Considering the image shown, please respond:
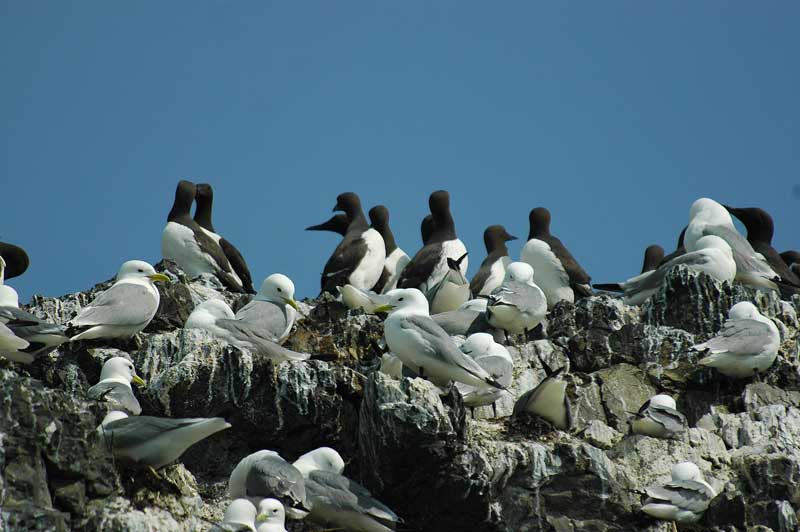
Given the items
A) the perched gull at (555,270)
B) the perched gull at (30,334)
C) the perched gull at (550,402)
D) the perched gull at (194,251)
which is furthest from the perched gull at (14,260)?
the perched gull at (550,402)

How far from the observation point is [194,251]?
68.9 feet

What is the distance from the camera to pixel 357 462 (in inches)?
531

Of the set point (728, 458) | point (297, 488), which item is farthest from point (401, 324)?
point (728, 458)

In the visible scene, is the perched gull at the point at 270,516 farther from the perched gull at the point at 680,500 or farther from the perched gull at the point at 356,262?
the perched gull at the point at 356,262

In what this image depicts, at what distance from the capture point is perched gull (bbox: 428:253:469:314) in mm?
19234

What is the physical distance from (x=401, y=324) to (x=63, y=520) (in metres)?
4.27

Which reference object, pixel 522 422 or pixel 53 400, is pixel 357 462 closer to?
pixel 522 422

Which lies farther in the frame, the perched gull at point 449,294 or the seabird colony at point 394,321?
the perched gull at point 449,294

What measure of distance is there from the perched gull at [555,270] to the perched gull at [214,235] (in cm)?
372

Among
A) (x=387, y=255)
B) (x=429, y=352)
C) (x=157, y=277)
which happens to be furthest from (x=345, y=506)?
(x=387, y=255)

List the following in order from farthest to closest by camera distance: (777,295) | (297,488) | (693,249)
Result: (693,249)
(777,295)
(297,488)

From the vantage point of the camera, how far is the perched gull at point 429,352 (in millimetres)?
13688

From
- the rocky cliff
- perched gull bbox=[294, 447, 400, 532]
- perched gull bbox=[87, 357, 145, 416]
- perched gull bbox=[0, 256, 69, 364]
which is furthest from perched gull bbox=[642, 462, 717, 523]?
perched gull bbox=[0, 256, 69, 364]

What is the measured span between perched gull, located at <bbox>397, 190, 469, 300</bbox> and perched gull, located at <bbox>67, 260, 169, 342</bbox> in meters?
4.78
